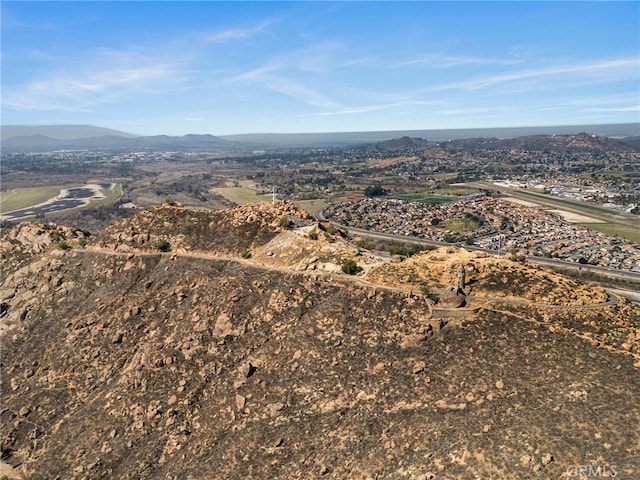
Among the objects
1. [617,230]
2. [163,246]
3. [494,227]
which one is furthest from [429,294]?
[617,230]

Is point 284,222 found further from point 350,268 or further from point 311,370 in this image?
point 311,370

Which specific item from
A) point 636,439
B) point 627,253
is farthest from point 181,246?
point 627,253

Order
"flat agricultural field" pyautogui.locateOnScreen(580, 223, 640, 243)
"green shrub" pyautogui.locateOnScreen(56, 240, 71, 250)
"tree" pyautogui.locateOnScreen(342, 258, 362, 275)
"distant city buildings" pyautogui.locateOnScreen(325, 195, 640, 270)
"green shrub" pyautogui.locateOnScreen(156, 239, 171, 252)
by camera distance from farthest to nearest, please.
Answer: "flat agricultural field" pyautogui.locateOnScreen(580, 223, 640, 243) < "distant city buildings" pyautogui.locateOnScreen(325, 195, 640, 270) < "green shrub" pyautogui.locateOnScreen(56, 240, 71, 250) < "green shrub" pyautogui.locateOnScreen(156, 239, 171, 252) < "tree" pyautogui.locateOnScreen(342, 258, 362, 275)

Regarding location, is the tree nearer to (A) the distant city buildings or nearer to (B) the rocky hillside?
(B) the rocky hillside

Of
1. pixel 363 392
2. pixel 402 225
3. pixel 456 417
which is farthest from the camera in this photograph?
pixel 402 225

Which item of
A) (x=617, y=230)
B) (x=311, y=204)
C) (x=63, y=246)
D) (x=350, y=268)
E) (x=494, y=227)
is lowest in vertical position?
(x=617, y=230)

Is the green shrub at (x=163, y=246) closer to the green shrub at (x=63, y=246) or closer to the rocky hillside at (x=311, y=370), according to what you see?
the rocky hillside at (x=311, y=370)

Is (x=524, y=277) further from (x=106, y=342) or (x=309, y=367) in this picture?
(x=106, y=342)

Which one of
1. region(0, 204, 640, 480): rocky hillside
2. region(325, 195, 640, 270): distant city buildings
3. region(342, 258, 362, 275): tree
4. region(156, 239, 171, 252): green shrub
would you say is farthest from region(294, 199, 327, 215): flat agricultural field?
region(342, 258, 362, 275): tree

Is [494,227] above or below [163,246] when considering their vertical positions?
below
